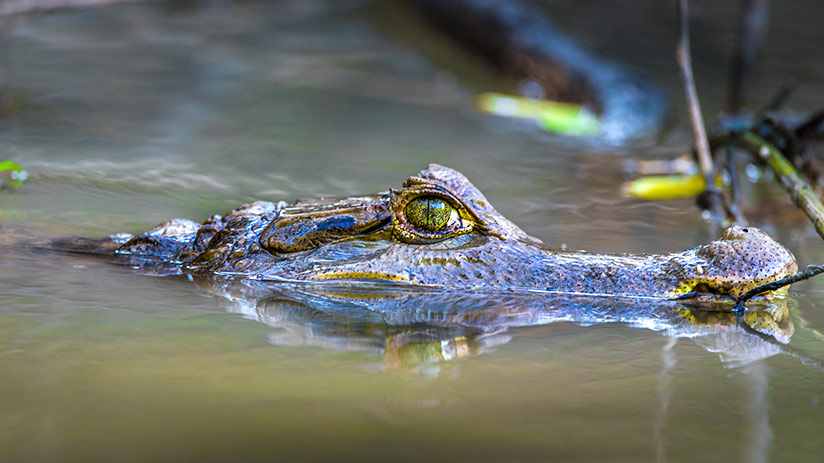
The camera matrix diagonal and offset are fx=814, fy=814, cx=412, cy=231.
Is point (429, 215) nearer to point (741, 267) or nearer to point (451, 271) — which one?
point (451, 271)

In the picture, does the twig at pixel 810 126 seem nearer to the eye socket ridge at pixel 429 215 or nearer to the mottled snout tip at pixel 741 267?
the mottled snout tip at pixel 741 267

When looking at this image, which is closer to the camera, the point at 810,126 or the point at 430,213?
the point at 430,213

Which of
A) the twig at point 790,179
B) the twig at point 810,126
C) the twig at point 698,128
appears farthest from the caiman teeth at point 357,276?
the twig at point 810,126

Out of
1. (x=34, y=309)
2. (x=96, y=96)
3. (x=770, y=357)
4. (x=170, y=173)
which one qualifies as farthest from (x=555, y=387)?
(x=96, y=96)

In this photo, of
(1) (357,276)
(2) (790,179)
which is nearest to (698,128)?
(2) (790,179)

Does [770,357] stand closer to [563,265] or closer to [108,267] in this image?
[563,265]

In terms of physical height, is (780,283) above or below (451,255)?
below
